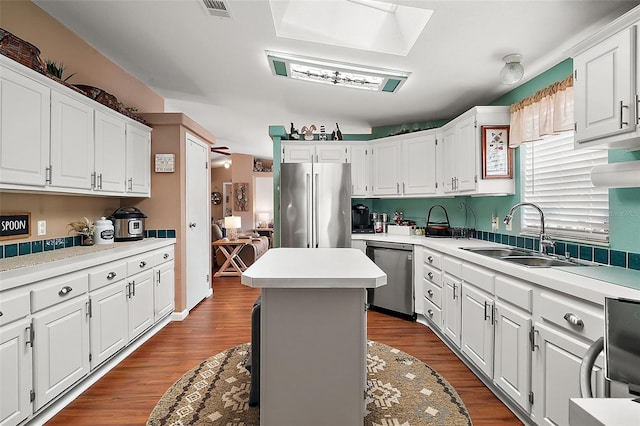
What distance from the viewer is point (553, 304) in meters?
1.57

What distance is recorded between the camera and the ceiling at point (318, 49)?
2006mm

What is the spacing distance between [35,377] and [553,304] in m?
2.76

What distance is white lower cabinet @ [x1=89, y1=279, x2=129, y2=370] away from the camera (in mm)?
2205

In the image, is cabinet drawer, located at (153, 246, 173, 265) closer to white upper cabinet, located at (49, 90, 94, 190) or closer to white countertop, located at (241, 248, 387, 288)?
white upper cabinet, located at (49, 90, 94, 190)

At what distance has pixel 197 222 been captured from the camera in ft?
13.4

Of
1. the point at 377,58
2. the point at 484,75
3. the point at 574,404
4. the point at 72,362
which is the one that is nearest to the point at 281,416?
the point at 574,404

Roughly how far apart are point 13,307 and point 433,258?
122 inches

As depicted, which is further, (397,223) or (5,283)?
(397,223)

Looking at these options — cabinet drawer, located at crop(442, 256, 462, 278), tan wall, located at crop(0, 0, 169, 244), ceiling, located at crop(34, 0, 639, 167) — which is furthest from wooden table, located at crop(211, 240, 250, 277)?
cabinet drawer, located at crop(442, 256, 462, 278)

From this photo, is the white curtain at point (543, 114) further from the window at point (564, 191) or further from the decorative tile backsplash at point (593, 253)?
the decorative tile backsplash at point (593, 253)

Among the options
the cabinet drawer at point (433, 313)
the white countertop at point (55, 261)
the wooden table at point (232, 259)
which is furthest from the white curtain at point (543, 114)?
the wooden table at point (232, 259)

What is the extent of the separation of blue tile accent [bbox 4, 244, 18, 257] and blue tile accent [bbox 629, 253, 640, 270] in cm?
391

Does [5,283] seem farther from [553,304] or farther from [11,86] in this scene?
[553,304]

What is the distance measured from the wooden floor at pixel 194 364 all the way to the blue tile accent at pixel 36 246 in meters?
1.07
